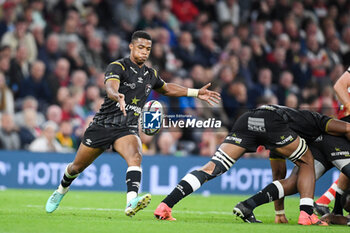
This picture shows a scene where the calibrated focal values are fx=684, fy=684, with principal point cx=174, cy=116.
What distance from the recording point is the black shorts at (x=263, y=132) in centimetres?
827

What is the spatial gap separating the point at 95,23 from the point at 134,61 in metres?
8.35

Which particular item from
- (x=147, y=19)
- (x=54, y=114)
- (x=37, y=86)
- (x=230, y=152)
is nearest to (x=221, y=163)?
(x=230, y=152)

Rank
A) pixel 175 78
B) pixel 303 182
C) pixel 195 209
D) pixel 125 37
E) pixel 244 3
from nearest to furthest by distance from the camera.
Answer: pixel 303 182, pixel 195 209, pixel 175 78, pixel 125 37, pixel 244 3

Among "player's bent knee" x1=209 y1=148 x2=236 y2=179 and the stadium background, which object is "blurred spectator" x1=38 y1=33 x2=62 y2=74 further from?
"player's bent knee" x1=209 y1=148 x2=236 y2=179

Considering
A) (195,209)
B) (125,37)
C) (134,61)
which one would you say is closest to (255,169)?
(195,209)

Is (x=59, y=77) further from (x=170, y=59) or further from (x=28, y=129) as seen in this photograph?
(x=170, y=59)

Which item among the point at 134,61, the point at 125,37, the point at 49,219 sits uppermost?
the point at 125,37

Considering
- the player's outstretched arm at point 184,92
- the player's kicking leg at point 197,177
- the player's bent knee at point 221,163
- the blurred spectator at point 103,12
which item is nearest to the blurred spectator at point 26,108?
the blurred spectator at point 103,12

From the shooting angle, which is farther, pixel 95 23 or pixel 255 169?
pixel 95 23

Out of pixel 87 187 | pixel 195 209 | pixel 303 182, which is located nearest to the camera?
pixel 303 182

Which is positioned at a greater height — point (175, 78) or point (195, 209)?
point (175, 78)

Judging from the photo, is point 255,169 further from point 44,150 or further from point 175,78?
point 44,150

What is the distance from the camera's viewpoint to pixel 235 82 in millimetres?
16062

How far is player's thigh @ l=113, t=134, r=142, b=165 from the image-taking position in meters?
8.21
